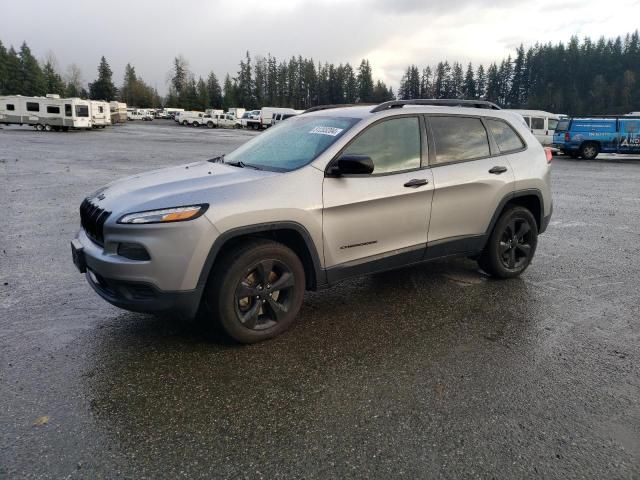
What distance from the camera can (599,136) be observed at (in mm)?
23641

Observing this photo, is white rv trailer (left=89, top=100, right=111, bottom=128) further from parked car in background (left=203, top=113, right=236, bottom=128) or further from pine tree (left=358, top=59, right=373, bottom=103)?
pine tree (left=358, top=59, right=373, bottom=103)

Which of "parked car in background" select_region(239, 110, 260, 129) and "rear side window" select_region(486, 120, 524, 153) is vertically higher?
"parked car in background" select_region(239, 110, 260, 129)

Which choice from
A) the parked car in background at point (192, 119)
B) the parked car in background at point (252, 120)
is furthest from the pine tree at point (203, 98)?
the parked car in background at point (252, 120)

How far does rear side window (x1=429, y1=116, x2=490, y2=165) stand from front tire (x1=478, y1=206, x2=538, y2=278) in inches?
30.0

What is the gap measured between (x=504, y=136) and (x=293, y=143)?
233 centimetres

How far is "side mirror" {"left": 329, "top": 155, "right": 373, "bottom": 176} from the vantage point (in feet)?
12.3

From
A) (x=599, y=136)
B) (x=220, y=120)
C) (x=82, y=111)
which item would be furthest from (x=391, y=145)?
(x=220, y=120)

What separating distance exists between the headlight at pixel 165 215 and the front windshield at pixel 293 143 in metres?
0.89

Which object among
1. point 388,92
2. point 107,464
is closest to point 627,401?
point 107,464

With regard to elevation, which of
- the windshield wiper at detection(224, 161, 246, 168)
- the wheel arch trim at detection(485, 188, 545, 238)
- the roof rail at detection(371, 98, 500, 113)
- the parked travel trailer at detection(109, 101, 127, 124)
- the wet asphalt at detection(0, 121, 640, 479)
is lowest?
the wet asphalt at detection(0, 121, 640, 479)

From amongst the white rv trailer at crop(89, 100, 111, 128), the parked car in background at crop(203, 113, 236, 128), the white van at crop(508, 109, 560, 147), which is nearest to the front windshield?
the white van at crop(508, 109, 560, 147)

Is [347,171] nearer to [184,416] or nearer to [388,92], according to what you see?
[184,416]

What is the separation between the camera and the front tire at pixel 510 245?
16.7 feet

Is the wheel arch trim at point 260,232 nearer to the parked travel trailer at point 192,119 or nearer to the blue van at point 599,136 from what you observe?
the blue van at point 599,136
